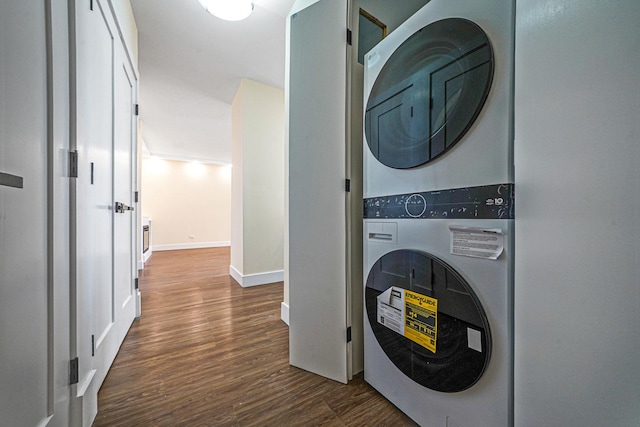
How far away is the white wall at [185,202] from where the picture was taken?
230 inches

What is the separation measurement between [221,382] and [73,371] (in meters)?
0.61

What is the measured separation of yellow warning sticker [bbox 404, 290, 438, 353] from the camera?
839mm

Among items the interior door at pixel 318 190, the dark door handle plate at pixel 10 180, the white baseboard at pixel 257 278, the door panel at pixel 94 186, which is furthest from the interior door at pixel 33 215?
the white baseboard at pixel 257 278

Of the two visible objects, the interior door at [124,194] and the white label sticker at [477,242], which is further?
the interior door at [124,194]

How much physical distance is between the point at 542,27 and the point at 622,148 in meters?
0.37

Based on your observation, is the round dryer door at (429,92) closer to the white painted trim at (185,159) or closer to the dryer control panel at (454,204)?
the dryer control panel at (454,204)

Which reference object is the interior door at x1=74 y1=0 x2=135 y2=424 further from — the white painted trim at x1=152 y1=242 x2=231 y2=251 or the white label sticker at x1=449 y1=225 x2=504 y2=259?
the white painted trim at x1=152 y1=242 x2=231 y2=251

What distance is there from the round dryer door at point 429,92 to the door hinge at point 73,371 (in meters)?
1.41

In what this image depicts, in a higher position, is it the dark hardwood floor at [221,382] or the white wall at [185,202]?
the white wall at [185,202]

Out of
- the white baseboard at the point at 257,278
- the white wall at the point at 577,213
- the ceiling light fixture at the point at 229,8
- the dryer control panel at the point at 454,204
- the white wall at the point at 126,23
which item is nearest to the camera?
the white wall at the point at 577,213

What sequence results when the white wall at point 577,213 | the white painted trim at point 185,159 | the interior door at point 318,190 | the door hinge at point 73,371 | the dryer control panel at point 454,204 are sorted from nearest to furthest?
the white wall at point 577,213, the dryer control panel at point 454,204, the door hinge at point 73,371, the interior door at point 318,190, the white painted trim at point 185,159

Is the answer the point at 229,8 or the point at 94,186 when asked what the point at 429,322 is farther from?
the point at 229,8

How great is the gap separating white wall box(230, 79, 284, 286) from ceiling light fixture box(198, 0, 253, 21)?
3.38 feet

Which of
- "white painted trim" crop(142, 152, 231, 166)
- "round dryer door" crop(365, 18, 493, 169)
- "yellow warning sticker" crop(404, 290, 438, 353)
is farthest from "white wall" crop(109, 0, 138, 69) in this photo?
"white painted trim" crop(142, 152, 231, 166)
